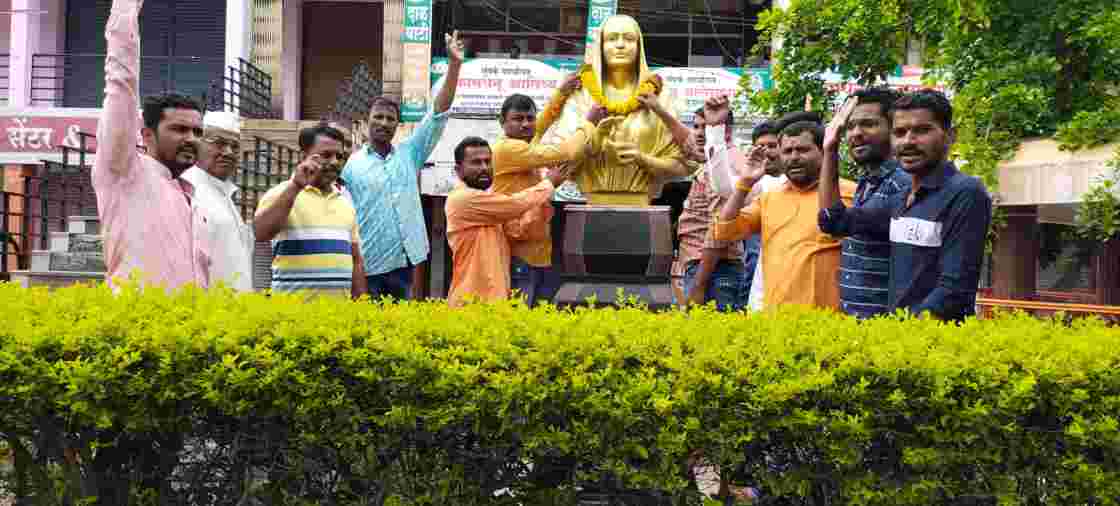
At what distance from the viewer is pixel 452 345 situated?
9.55ft

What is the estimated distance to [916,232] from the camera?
12.6ft

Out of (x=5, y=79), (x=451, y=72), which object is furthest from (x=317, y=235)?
(x=5, y=79)

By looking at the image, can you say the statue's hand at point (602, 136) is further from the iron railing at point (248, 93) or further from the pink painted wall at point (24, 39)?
the pink painted wall at point (24, 39)

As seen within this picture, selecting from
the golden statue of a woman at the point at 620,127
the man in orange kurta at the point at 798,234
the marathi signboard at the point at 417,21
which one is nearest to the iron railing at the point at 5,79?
the marathi signboard at the point at 417,21

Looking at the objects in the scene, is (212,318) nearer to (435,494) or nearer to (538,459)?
(435,494)

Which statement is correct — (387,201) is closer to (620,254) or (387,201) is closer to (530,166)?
(530,166)

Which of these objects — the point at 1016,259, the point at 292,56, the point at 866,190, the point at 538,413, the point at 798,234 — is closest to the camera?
the point at 538,413

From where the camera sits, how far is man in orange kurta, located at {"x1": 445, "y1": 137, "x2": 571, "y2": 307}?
5504 millimetres

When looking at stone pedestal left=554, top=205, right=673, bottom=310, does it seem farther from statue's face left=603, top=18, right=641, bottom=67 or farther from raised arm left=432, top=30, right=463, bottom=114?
raised arm left=432, top=30, right=463, bottom=114

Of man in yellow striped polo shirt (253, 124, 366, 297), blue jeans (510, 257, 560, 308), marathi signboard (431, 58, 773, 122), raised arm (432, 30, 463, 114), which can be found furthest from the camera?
marathi signboard (431, 58, 773, 122)

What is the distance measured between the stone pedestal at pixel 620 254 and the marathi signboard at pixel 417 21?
1014 cm

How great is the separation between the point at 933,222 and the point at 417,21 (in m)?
12.4

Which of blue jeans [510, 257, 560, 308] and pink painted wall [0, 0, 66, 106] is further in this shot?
pink painted wall [0, 0, 66, 106]

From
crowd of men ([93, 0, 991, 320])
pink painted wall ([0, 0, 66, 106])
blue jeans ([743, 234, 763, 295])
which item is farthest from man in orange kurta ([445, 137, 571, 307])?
pink painted wall ([0, 0, 66, 106])
